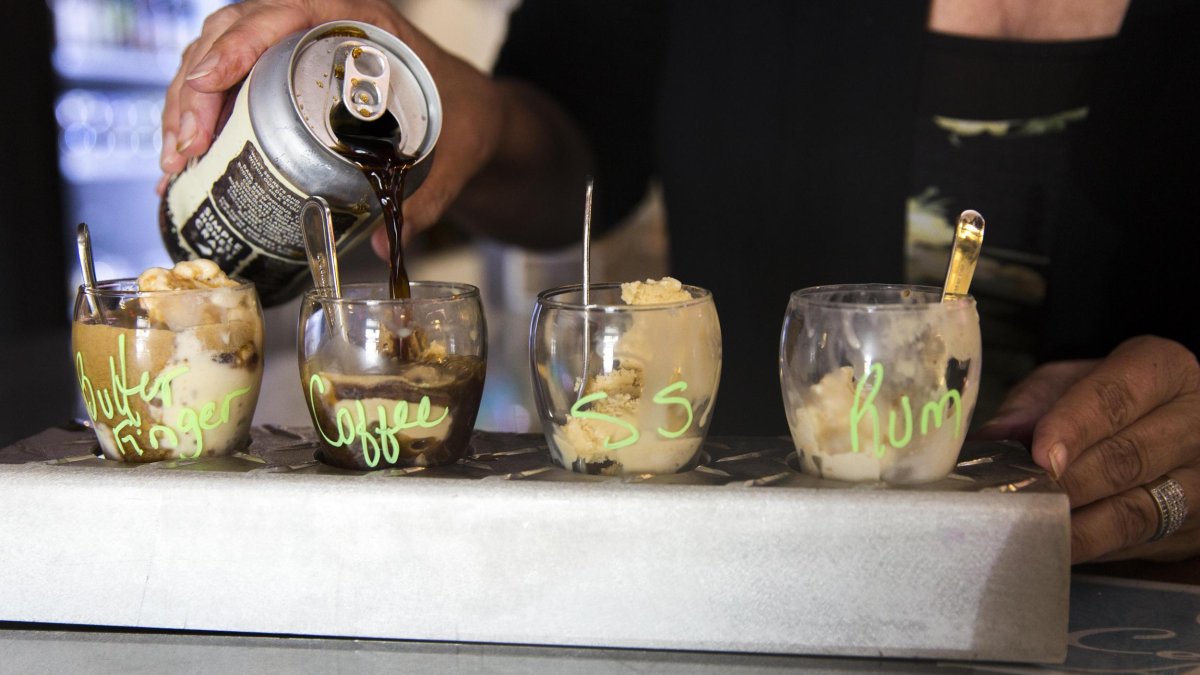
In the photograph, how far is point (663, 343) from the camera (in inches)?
33.3

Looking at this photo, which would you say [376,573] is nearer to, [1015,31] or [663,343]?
[663,343]

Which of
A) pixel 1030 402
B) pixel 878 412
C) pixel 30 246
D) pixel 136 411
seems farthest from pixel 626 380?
pixel 30 246

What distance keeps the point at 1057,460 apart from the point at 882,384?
0.21 metres

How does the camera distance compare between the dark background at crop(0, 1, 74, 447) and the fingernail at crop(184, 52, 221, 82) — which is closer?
the fingernail at crop(184, 52, 221, 82)

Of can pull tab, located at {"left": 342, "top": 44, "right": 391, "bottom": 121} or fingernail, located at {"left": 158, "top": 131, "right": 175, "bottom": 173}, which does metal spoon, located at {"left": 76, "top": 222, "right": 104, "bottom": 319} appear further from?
can pull tab, located at {"left": 342, "top": 44, "right": 391, "bottom": 121}

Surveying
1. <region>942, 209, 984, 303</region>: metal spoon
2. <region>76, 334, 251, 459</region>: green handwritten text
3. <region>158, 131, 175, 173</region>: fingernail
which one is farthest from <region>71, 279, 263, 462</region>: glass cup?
<region>942, 209, 984, 303</region>: metal spoon

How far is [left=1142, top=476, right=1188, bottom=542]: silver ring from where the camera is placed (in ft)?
3.25

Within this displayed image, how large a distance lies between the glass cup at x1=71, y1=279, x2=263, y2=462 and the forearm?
36.3 inches

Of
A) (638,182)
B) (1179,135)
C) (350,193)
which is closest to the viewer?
(350,193)

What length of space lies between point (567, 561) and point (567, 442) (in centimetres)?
10

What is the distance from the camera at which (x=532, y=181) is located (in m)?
1.96

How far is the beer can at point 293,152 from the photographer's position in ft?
2.90

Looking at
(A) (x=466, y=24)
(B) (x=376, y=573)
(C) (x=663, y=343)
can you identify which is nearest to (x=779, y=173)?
(C) (x=663, y=343)

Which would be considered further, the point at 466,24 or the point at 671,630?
the point at 466,24
